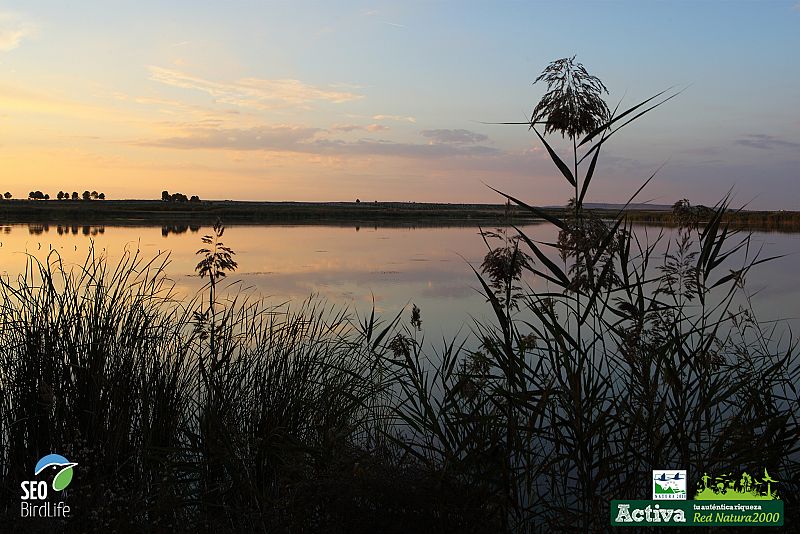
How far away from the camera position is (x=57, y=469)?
440 cm

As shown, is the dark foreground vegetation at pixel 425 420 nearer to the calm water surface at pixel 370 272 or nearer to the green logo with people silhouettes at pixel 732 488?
the green logo with people silhouettes at pixel 732 488

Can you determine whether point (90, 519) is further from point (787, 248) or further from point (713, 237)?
point (787, 248)

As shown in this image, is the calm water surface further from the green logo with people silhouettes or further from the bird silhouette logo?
the green logo with people silhouettes

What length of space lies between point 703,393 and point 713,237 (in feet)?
2.98

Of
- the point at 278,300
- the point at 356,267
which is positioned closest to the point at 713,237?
the point at 278,300

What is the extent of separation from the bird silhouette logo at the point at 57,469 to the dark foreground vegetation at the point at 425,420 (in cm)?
9

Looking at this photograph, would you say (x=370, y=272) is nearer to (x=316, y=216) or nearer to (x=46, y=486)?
(x=46, y=486)

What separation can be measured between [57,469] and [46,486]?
158 mm

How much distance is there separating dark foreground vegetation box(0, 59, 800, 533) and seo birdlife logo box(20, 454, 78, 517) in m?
0.09

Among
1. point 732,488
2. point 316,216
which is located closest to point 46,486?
point 732,488

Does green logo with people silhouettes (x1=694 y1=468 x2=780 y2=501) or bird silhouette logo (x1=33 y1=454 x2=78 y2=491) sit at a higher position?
green logo with people silhouettes (x1=694 y1=468 x2=780 y2=501)

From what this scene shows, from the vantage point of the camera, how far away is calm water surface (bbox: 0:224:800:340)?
14445mm

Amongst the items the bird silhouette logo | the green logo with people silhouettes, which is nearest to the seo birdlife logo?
the bird silhouette logo

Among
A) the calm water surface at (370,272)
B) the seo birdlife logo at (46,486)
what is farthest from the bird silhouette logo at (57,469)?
the calm water surface at (370,272)
